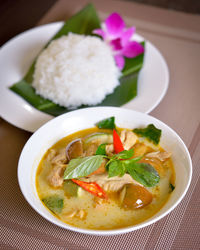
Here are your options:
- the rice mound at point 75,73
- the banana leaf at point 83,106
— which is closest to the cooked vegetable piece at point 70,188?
the banana leaf at point 83,106

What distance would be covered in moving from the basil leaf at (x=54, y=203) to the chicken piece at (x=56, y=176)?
71 millimetres

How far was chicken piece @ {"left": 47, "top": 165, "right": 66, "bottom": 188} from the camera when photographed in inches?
68.2

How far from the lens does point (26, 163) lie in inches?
69.6

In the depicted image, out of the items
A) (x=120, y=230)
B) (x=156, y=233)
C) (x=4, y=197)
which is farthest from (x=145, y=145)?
(x=4, y=197)

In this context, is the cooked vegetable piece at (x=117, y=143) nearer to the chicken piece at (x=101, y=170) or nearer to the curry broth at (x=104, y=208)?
the chicken piece at (x=101, y=170)

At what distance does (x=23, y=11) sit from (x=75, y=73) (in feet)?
4.98

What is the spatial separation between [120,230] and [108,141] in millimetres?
597

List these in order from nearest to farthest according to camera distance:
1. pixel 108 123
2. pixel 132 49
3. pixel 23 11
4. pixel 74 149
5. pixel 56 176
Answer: pixel 56 176
pixel 74 149
pixel 108 123
pixel 132 49
pixel 23 11

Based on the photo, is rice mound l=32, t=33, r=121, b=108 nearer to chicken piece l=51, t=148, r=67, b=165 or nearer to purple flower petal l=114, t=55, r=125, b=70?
purple flower petal l=114, t=55, r=125, b=70

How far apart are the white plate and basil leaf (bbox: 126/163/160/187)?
65cm

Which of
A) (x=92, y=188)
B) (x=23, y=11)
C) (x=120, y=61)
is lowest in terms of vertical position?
(x=120, y=61)

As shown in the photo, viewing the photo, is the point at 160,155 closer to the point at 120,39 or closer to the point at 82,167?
the point at 82,167

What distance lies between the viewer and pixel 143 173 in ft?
5.46

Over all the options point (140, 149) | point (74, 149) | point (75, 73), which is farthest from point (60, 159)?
point (75, 73)
